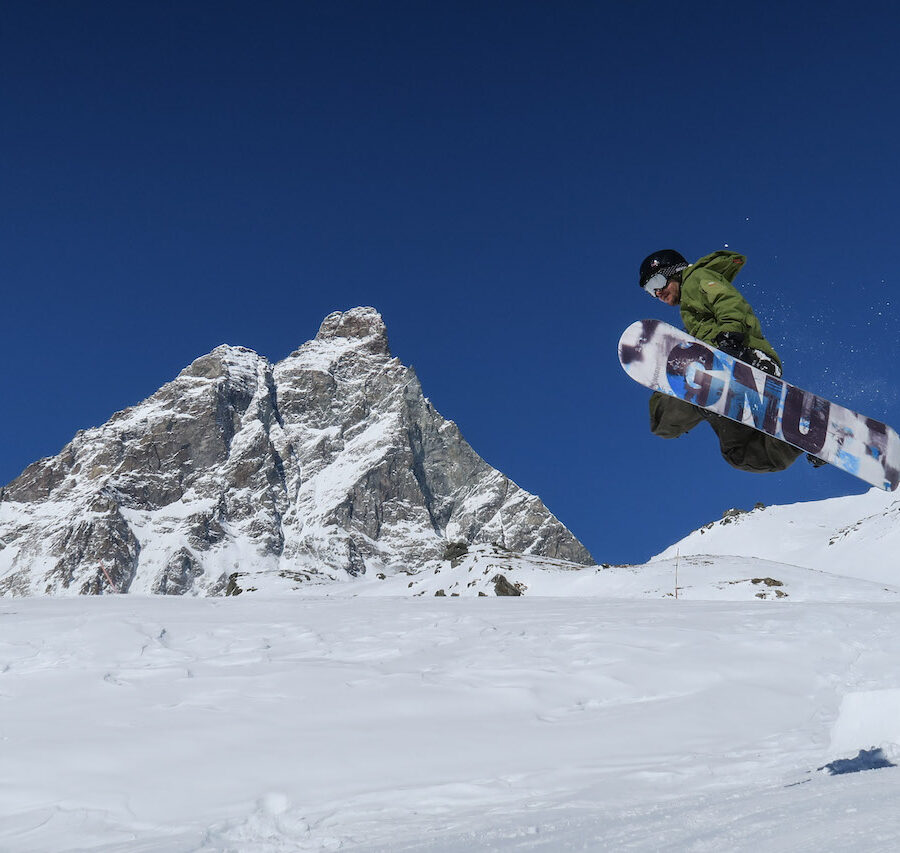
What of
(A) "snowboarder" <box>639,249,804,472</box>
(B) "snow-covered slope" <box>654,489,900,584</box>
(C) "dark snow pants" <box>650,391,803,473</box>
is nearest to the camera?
(A) "snowboarder" <box>639,249,804,472</box>

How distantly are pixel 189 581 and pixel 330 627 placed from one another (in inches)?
7290

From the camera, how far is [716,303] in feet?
22.5

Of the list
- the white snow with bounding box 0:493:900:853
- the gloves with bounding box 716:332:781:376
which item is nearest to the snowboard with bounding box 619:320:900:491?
the gloves with bounding box 716:332:781:376

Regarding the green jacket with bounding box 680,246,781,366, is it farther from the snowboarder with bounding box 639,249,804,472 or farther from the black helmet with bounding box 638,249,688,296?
the black helmet with bounding box 638,249,688,296

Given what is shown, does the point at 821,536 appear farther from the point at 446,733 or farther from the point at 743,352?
the point at 446,733

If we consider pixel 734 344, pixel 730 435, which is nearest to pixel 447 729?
pixel 730 435

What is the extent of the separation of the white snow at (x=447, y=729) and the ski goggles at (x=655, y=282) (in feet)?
12.1

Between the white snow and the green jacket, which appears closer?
the white snow

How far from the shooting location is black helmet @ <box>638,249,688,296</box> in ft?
23.7

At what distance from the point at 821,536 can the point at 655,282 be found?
38.0m

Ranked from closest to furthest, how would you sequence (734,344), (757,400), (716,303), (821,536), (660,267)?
1. (734,344)
2. (757,400)
3. (716,303)
4. (660,267)
5. (821,536)

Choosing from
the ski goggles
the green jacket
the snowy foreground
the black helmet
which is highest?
the black helmet

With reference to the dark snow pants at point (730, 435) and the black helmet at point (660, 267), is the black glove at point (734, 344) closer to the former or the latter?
the dark snow pants at point (730, 435)

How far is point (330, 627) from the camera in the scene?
9453 millimetres
